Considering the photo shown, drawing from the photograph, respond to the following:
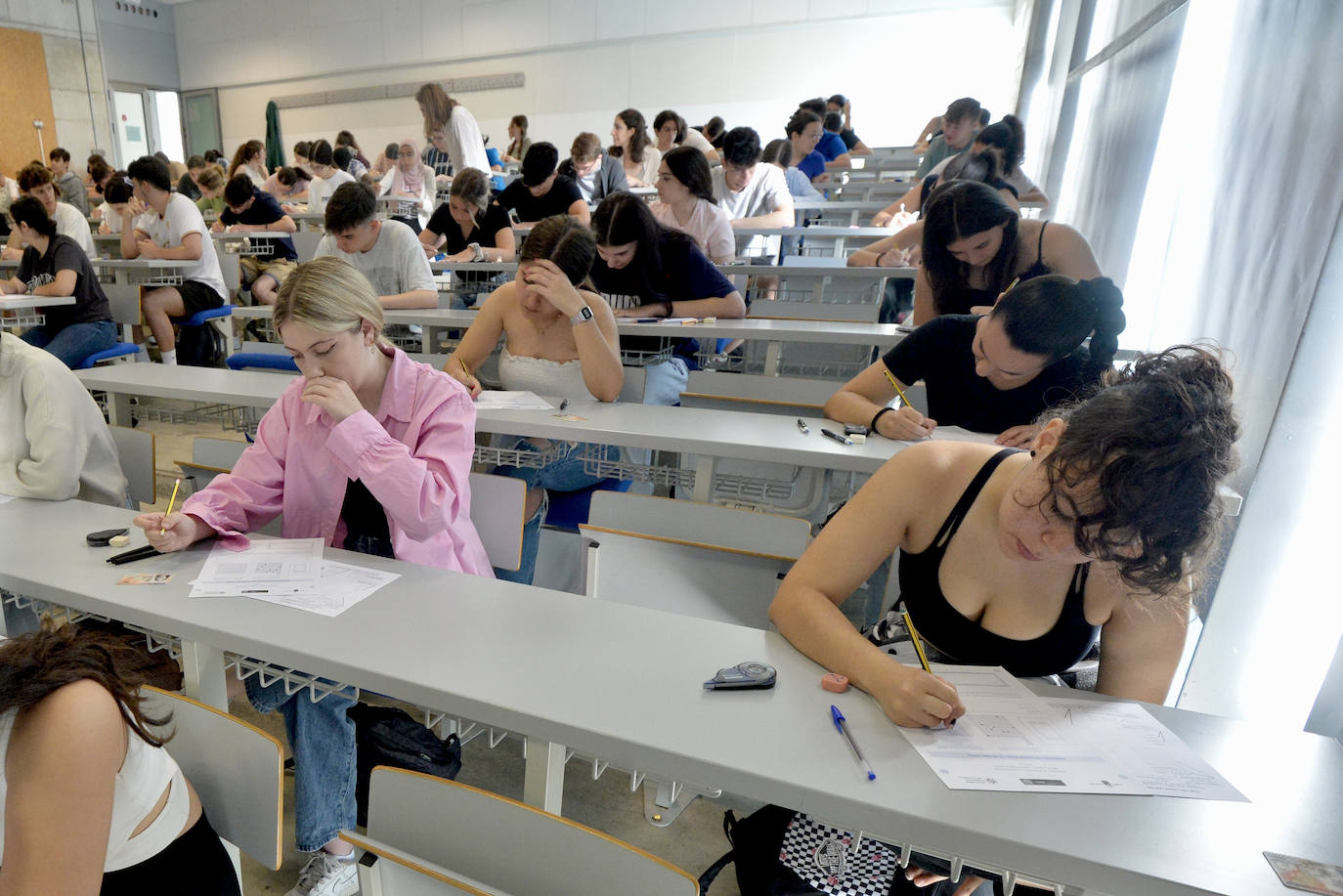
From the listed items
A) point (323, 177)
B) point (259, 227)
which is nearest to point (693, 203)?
point (259, 227)

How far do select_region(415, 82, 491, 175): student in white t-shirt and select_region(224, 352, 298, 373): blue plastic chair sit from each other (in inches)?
94.1

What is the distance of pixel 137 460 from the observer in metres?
2.03

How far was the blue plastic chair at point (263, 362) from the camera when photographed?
10.5 ft

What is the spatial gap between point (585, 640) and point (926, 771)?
477 mm

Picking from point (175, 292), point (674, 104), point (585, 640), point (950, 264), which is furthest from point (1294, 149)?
point (674, 104)

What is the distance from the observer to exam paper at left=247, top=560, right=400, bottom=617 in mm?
1136

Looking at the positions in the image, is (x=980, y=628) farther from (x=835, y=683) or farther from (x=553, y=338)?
(x=553, y=338)

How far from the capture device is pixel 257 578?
1226 millimetres

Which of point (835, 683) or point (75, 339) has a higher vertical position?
point (835, 683)

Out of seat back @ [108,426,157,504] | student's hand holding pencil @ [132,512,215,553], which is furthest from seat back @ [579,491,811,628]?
seat back @ [108,426,157,504]

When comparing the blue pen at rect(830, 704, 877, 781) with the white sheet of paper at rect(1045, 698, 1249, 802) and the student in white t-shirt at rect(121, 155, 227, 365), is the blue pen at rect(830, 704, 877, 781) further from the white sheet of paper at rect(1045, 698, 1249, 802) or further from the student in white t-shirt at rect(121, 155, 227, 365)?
the student in white t-shirt at rect(121, 155, 227, 365)

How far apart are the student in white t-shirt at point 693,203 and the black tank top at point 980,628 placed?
98.6 inches

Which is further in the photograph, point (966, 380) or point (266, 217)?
point (266, 217)

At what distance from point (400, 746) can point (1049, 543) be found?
1188 mm
